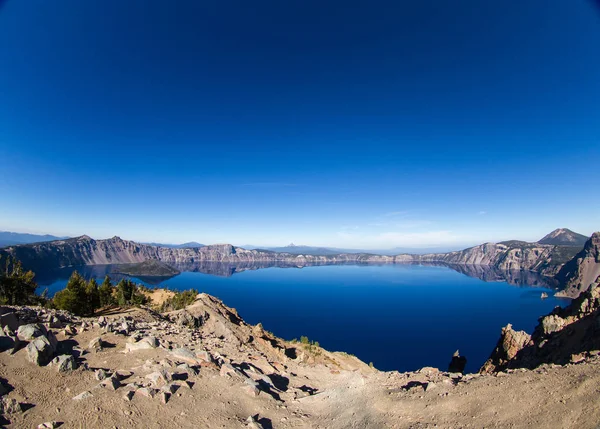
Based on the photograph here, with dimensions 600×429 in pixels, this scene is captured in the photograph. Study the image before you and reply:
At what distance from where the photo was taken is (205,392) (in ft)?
54.6

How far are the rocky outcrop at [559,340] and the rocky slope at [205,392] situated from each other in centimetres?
1832

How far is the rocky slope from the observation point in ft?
40.7

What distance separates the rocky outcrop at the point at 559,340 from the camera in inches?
1208

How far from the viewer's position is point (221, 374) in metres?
19.2

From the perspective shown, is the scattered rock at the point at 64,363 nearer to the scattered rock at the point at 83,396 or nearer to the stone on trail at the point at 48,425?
the scattered rock at the point at 83,396

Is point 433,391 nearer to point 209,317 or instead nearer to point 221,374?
point 221,374

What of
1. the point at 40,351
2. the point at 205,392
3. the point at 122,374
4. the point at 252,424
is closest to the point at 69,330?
the point at 40,351

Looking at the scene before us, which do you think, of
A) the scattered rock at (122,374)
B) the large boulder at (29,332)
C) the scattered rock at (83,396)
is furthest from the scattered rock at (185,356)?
the large boulder at (29,332)

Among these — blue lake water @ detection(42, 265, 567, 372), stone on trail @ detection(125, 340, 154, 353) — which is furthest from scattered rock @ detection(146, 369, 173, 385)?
blue lake water @ detection(42, 265, 567, 372)

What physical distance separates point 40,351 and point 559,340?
174 feet

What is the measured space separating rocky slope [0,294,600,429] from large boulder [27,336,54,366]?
0.05 m

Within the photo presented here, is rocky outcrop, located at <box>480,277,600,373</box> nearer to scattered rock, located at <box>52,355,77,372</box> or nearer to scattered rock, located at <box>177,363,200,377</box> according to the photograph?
scattered rock, located at <box>177,363,200,377</box>

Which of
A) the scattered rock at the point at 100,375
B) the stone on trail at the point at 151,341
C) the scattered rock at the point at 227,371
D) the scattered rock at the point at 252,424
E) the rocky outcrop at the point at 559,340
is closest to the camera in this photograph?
the scattered rock at the point at 252,424

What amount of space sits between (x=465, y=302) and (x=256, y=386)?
223 m
